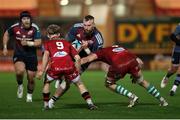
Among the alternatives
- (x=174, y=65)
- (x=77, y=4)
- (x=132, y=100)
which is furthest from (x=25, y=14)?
(x=77, y=4)

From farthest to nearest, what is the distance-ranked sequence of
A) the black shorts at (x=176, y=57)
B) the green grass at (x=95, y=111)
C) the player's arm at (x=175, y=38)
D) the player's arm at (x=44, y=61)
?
the black shorts at (x=176, y=57), the player's arm at (x=175, y=38), the player's arm at (x=44, y=61), the green grass at (x=95, y=111)

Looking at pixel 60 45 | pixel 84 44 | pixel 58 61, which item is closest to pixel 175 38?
pixel 84 44

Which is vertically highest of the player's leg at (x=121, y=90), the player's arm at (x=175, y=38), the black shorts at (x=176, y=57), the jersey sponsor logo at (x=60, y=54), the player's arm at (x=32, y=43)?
the jersey sponsor logo at (x=60, y=54)

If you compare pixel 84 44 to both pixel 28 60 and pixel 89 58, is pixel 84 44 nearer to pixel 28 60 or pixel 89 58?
pixel 89 58

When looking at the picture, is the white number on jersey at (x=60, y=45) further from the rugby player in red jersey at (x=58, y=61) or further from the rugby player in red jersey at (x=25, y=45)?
the rugby player in red jersey at (x=25, y=45)

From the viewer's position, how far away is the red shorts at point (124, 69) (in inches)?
586

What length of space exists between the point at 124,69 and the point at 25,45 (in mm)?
3109

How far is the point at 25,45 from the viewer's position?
1686cm

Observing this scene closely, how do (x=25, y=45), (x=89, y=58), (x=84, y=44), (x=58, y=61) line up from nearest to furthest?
(x=58, y=61)
(x=89, y=58)
(x=84, y=44)
(x=25, y=45)

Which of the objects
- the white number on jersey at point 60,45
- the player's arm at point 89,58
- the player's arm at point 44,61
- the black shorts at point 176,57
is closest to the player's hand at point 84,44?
the player's arm at point 89,58

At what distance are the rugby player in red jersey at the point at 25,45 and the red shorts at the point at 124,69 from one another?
8.21ft

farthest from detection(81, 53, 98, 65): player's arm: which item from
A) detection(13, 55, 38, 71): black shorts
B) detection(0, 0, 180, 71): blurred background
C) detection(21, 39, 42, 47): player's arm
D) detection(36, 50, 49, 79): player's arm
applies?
detection(0, 0, 180, 71): blurred background

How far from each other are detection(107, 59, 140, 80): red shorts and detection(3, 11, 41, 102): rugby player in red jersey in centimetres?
250

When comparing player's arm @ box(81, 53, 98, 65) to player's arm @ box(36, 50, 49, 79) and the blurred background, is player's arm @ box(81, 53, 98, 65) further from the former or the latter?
the blurred background
